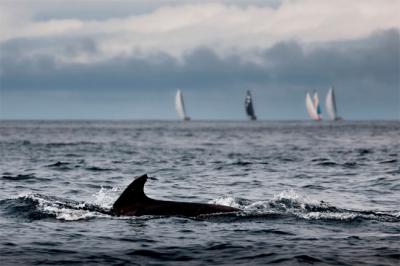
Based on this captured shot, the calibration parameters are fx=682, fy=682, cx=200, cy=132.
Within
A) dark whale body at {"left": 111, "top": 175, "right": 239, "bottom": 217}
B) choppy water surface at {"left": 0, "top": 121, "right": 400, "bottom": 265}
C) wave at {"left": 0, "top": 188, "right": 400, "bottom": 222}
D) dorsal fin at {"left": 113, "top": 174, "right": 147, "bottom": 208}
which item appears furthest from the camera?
wave at {"left": 0, "top": 188, "right": 400, "bottom": 222}

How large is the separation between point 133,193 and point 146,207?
0.50 meters

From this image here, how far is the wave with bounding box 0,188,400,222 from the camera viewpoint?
16.2 m

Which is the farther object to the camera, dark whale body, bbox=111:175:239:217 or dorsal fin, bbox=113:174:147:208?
dark whale body, bbox=111:175:239:217

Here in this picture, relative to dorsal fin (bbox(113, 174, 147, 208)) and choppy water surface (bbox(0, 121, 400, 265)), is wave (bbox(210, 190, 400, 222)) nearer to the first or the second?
choppy water surface (bbox(0, 121, 400, 265))

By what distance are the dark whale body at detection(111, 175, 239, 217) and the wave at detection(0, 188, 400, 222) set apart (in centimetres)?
29

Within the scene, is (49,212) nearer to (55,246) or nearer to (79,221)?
(79,221)

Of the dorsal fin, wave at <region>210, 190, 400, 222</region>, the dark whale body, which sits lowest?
wave at <region>210, 190, 400, 222</region>

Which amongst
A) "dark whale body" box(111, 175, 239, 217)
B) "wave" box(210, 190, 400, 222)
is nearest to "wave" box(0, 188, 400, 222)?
"wave" box(210, 190, 400, 222)

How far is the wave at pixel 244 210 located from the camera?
639 inches

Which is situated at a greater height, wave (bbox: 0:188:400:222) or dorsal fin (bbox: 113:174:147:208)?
dorsal fin (bbox: 113:174:147:208)

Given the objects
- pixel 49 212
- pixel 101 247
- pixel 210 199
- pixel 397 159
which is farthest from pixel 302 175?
pixel 101 247

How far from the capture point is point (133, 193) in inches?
631

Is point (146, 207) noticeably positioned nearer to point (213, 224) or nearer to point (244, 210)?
point (213, 224)

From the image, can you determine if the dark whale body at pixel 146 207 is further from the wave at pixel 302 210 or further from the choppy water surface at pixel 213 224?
the wave at pixel 302 210
